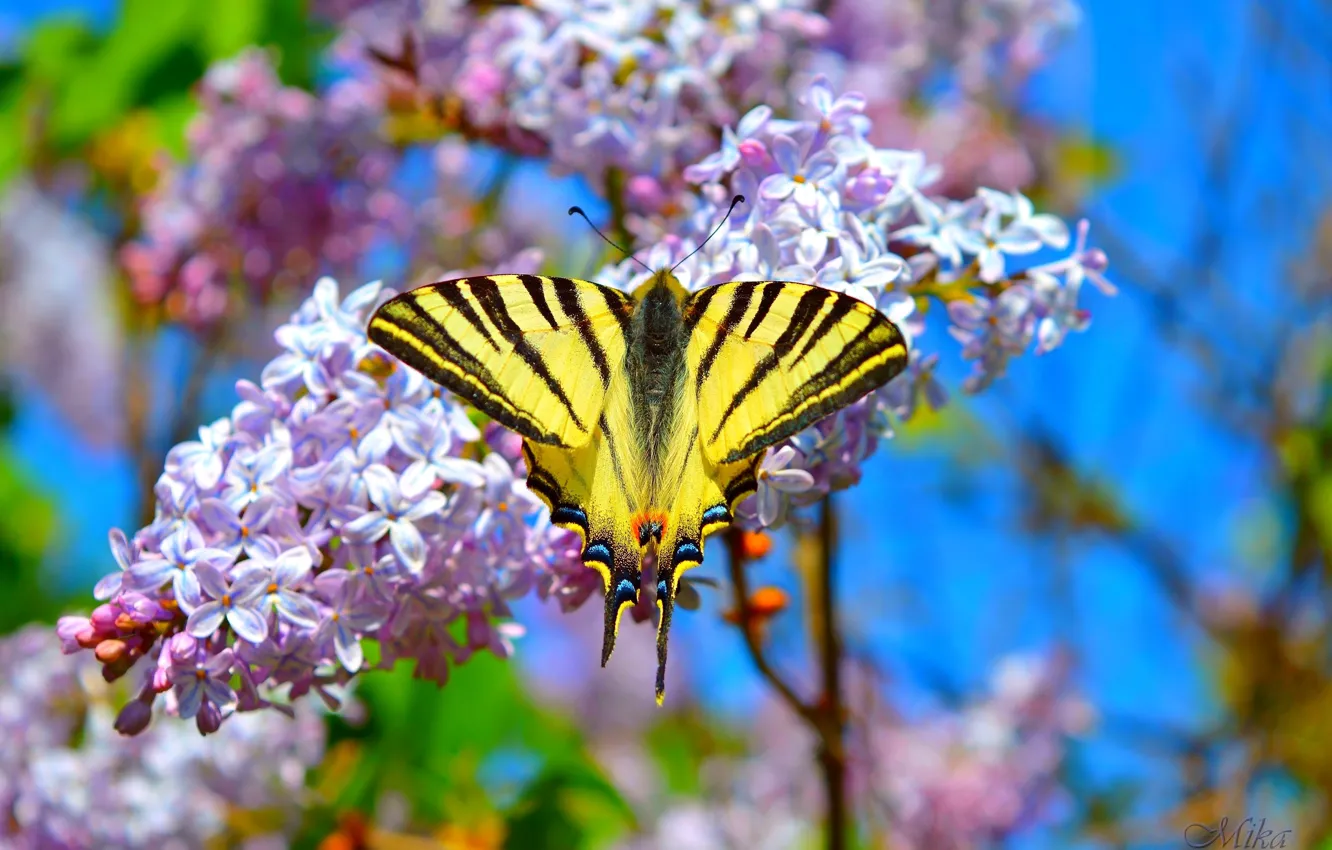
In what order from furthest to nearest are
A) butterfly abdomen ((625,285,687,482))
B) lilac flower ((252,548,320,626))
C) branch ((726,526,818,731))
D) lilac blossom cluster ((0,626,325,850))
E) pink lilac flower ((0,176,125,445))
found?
1. pink lilac flower ((0,176,125,445))
2. lilac blossom cluster ((0,626,325,850))
3. branch ((726,526,818,731))
4. butterfly abdomen ((625,285,687,482))
5. lilac flower ((252,548,320,626))

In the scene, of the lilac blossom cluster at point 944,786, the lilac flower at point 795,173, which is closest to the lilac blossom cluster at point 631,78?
the lilac flower at point 795,173

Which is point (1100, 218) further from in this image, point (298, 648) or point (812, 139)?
point (298, 648)

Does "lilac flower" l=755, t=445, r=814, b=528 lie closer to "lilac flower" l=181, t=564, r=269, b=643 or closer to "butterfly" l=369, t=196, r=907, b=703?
"butterfly" l=369, t=196, r=907, b=703

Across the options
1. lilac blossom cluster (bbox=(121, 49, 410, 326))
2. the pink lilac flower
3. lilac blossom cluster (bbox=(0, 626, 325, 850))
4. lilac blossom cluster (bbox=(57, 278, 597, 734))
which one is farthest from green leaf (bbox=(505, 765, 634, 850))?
the pink lilac flower

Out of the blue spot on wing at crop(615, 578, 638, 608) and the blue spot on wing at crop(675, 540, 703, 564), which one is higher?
the blue spot on wing at crop(675, 540, 703, 564)

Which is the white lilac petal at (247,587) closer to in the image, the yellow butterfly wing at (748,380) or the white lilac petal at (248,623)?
the white lilac petal at (248,623)

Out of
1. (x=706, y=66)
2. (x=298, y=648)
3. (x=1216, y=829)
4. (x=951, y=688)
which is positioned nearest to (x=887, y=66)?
(x=706, y=66)
